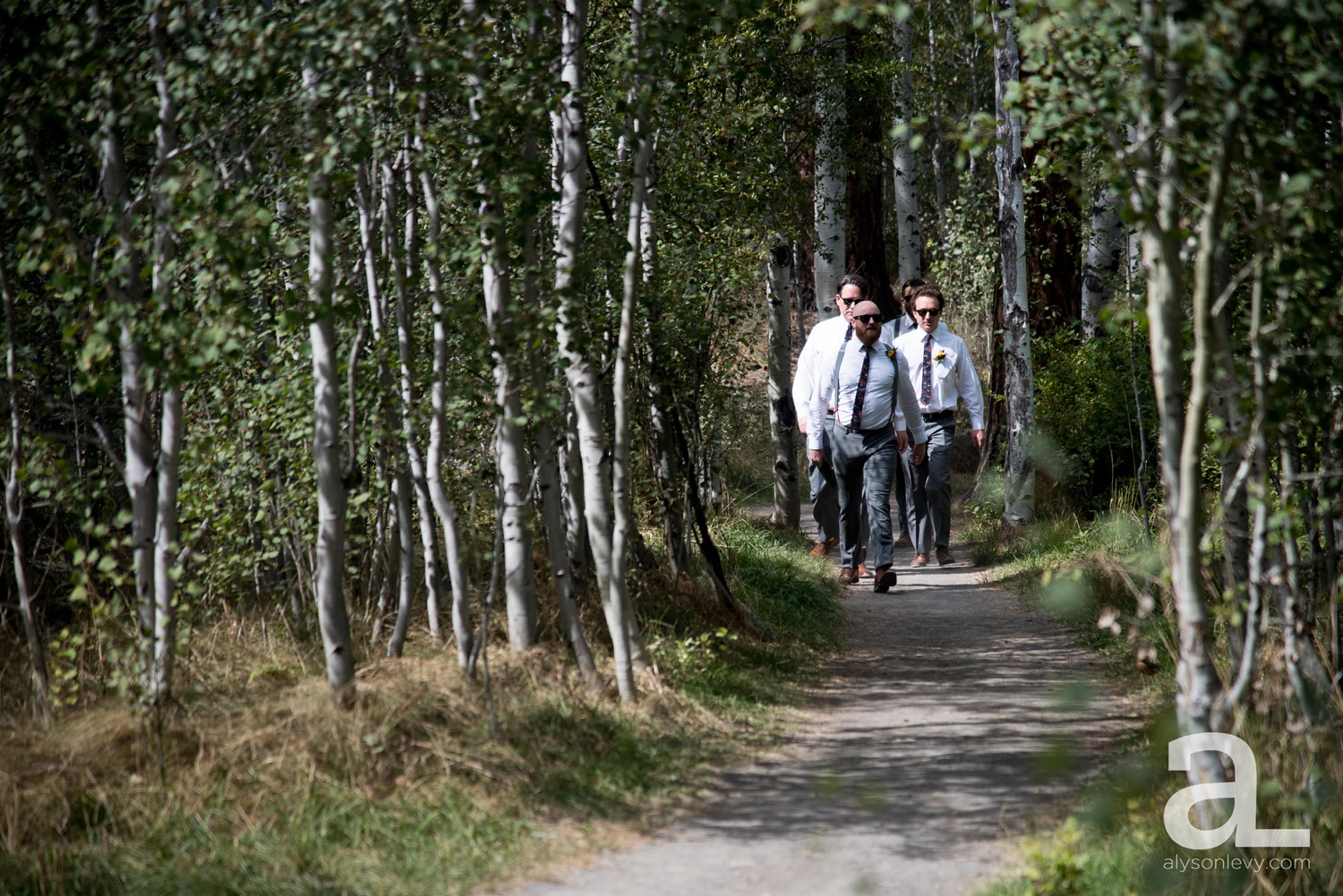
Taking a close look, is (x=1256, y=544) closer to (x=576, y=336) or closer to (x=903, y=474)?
(x=576, y=336)

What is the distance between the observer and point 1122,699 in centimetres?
618

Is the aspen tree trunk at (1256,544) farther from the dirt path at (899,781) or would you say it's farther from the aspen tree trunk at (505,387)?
the aspen tree trunk at (505,387)

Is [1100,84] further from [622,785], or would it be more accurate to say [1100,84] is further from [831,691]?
[831,691]

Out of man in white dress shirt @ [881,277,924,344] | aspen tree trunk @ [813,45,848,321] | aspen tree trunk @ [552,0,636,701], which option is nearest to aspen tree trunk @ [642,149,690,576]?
aspen tree trunk @ [552,0,636,701]

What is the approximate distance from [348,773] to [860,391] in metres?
5.62

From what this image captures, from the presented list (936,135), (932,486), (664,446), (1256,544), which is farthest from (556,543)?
(936,135)

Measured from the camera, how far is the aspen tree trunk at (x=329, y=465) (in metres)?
4.93

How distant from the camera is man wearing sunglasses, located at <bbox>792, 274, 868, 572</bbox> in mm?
9892

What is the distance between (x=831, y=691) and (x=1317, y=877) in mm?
3374

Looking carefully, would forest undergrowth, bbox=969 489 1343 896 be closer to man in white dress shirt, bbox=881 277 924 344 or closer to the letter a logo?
the letter a logo

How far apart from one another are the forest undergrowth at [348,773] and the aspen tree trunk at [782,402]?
6227 millimetres

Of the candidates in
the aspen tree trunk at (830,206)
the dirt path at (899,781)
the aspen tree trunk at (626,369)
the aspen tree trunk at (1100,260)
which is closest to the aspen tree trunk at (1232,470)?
the dirt path at (899,781)

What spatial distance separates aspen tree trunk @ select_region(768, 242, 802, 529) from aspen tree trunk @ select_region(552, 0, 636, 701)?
6.36 meters

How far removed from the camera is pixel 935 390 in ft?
34.2
